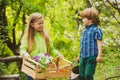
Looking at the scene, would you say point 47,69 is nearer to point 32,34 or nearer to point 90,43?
point 32,34

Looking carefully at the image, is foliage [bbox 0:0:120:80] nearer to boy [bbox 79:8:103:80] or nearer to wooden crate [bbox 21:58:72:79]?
boy [bbox 79:8:103:80]

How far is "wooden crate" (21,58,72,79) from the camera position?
199 inches

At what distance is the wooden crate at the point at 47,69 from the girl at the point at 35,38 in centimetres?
17

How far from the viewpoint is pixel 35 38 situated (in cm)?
556

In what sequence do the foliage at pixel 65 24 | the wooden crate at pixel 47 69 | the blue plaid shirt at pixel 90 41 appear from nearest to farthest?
the wooden crate at pixel 47 69, the blue plaid shirt at pixel 90 41, the foliage at pixel 65 24

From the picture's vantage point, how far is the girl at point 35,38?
5.47m

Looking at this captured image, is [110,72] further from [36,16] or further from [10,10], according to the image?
[10,10]

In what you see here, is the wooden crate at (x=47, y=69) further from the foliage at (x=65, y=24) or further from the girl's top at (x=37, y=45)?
the foliage at (x=65, y=24)

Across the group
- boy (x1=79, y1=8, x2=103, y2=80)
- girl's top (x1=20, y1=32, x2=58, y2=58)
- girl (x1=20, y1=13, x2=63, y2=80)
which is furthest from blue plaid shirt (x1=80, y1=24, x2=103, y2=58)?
girl's top (x1=20, y1=32, x2=58, y2=58)

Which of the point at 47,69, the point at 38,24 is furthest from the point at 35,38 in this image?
the point at 47,69

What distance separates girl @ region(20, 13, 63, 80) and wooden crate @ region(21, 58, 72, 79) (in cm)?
17

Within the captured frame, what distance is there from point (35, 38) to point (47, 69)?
58cm

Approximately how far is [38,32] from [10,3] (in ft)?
19.7

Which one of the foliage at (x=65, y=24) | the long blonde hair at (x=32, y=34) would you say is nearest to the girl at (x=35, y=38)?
the long blonde hair at (x=32, y=34)
